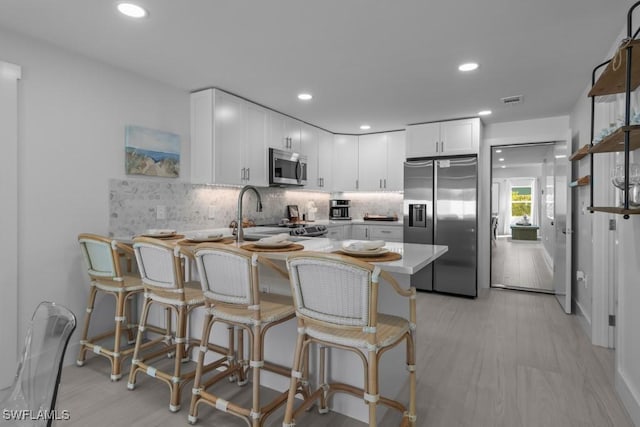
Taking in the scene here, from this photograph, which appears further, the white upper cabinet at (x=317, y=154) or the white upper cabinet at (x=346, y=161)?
the white upper cabinet at (x=346, y=161)

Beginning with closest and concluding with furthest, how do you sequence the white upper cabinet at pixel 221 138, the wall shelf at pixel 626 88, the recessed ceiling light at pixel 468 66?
the wall shelf at pixel 626 88 < the recessed ceiling light at pixel 468 66 < the white upper cabinet at pixel 221 138

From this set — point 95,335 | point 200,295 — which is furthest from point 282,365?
point 95,335

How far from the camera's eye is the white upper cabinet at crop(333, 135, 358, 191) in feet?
18.7

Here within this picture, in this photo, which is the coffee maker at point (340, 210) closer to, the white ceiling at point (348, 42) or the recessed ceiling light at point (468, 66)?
the white ceiling at point (348, 42)

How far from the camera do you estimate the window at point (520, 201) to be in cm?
1076

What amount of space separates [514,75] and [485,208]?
234 centimetres

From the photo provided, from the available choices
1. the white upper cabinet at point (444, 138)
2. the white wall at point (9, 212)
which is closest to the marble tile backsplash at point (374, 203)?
the white upper cabinet at point (444, 138)

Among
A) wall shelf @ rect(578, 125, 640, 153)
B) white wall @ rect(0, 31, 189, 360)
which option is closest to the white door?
wall shelf @ rect(578, 125, 640, 153)

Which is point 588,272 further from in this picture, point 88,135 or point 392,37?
point 88,135

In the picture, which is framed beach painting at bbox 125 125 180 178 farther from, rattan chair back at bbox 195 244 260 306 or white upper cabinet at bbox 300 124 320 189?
white upper cabinet at bbox 300 124 320 189

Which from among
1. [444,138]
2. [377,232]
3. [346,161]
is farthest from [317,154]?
[444,138]

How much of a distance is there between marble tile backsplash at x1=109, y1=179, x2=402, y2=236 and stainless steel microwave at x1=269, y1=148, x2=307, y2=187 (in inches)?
17.1

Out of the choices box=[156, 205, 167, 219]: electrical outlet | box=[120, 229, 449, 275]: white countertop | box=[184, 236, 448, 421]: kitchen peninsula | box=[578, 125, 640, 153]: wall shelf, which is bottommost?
box=[184, 236, 448, 421]: kitchen peninsula

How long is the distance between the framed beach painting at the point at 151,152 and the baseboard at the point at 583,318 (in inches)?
168
